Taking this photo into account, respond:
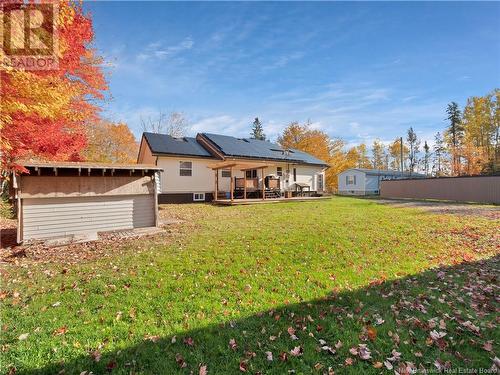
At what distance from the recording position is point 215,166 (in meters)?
16.6

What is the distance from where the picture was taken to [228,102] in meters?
23.1

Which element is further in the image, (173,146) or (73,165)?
(173,146)

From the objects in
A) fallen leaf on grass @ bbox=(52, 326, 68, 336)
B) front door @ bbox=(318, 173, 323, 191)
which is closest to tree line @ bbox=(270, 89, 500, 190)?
front door @ bbox=(318, 173, 323, 191)

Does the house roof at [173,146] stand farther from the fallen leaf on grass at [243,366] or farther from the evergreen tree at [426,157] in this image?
the evergreen tree at [426,157]

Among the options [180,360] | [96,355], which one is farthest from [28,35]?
[180,360]

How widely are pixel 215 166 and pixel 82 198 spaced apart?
9323 millimetres

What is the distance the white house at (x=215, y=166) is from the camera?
17.8m

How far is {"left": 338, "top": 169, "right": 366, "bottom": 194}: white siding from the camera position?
34956mm

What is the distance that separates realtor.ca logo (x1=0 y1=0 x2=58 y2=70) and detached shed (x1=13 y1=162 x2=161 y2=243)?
271 cm

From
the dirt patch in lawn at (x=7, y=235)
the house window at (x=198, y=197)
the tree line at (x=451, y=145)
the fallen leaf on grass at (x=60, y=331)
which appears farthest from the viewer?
the tree line at (x=451, y=145)

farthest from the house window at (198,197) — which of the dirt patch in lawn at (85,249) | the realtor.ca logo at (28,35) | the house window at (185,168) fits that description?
the realtor.ca logo at (28,35)

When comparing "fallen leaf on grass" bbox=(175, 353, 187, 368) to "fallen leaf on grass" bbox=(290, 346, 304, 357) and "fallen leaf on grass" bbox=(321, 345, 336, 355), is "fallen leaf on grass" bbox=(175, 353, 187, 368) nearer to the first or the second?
"fallen leaf on grass" bbox=(290, 346, 304, 357)

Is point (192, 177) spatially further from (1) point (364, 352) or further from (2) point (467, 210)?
(2) point (467, 210)

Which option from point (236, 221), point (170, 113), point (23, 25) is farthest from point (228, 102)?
point (23, 25)
